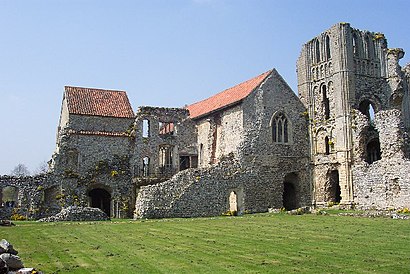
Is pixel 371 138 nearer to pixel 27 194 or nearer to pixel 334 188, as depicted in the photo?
pixel 334 188

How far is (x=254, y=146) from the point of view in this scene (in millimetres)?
34656

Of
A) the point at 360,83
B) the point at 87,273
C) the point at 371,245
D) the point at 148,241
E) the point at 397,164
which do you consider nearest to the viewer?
the point at 87,273

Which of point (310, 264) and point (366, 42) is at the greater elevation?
point (366, 42)

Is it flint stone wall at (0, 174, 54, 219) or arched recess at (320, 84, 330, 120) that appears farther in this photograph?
arched recess at (320, 84, 330, 120)

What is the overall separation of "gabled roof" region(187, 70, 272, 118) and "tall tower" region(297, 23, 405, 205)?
16.0ft

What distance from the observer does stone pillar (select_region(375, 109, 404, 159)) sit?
3100 cm

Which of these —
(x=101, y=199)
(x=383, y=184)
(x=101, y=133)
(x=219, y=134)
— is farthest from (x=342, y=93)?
(x=101, y=199)

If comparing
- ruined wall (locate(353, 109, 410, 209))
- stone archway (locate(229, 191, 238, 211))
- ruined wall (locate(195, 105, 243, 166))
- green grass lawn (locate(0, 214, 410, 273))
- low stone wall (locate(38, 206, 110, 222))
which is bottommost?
green grass lawn (locate(0, 214, 410, 273))

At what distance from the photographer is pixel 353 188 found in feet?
110

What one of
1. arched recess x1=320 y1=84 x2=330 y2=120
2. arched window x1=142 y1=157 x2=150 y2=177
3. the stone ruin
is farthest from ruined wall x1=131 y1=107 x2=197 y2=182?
the stone ruin

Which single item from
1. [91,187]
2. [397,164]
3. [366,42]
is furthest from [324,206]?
[91,187]

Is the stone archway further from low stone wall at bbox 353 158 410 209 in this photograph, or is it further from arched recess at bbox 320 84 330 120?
arched recess at bbox 320 84 330 120

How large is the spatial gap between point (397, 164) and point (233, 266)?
76.2 feet

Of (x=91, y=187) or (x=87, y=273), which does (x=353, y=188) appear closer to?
(x=91, y=187)
